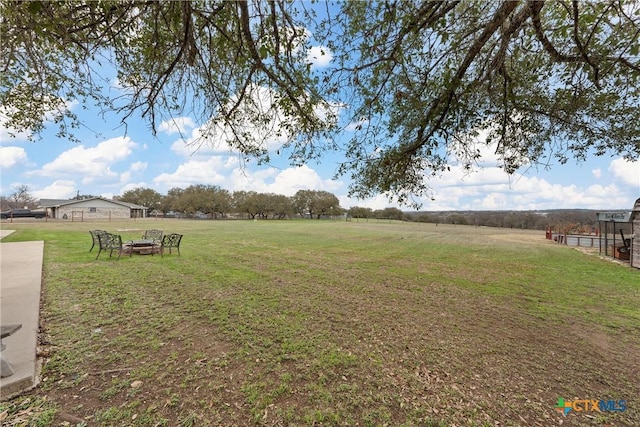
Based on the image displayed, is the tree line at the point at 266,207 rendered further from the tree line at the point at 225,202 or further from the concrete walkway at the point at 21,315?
the concrete walkway at the point at 21,315

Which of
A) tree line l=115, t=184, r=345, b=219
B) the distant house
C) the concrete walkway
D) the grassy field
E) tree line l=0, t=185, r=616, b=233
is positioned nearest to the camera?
the grassy field

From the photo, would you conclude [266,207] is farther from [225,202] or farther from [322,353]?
[322,353]

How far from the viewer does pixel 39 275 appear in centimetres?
710

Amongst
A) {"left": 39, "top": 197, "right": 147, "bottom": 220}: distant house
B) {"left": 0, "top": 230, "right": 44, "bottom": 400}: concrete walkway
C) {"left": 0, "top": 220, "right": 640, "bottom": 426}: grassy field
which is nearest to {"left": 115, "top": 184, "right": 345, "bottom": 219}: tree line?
{"left": 39, "top": 197, "right": 147, "bottom": 220}: distant house

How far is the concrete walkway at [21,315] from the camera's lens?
9.36ft

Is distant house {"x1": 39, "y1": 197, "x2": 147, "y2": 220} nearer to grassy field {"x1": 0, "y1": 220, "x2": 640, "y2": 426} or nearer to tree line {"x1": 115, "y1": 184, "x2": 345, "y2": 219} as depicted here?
tree line {"x1": 115, "y1": 184, "x2": 345, "y2": 219}

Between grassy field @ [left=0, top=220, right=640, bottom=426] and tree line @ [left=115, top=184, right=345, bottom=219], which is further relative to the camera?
tree line @ [left=115, top=184, right=345, bottom=219]

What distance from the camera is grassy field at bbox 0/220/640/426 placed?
2670mm

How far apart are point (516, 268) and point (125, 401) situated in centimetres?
1304

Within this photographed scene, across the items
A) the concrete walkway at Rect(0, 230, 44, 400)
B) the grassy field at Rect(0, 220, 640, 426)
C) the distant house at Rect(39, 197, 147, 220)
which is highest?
the distant house at Rect(39, 197, 147, 220)

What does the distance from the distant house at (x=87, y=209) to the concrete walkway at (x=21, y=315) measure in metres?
47.9

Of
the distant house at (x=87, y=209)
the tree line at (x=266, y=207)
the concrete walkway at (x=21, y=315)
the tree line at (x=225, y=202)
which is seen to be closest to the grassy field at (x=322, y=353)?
the concrete walkway at (x=21, y=315)

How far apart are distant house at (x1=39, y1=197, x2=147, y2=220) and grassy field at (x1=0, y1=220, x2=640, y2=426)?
52.4 meters

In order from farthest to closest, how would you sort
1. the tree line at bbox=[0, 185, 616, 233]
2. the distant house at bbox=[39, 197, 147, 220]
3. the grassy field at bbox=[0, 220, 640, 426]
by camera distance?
1. the tree line at bbox=[0, 185, 616, 233]
2. the distant house at bbox=[39, 197, 147, 220]
3. the grassy field at bbox=[0, 220, 640, 426]
